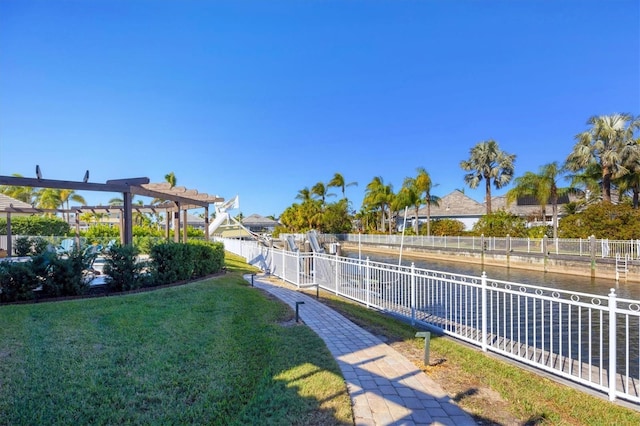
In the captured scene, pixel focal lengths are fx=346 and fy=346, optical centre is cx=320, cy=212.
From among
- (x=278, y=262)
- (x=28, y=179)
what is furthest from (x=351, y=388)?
(x=278, y=262)

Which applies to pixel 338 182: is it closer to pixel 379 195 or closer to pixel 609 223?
pixel 379 195

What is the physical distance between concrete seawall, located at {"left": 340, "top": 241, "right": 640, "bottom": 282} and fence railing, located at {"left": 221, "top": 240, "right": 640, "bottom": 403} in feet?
25.1

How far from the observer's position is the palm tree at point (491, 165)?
34.9m

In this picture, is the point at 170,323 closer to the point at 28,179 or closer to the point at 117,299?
the point at 117,299

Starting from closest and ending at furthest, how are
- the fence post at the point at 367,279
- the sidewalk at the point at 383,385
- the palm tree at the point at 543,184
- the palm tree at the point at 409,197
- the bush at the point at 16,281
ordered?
1. the sidewalk at the point at 383,385
2. the bush at the point at 16,281
3. the fence post at the point at 367,279
4. the palm tree at the point at 543,184
5. the palm tree at the point at 409,197

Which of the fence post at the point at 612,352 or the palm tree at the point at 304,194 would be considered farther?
the palm tree at the point at 304,194

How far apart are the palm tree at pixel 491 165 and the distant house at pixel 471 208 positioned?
4532 mm

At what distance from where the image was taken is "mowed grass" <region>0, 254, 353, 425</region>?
307 centimetres

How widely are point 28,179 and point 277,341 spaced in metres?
7.10

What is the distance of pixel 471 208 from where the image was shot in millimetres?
44438

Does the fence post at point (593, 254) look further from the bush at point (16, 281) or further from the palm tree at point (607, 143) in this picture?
the bush at point (16, 281)

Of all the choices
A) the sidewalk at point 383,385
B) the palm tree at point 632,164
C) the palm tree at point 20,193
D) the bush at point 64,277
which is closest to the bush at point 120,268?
the bush at point 64,277

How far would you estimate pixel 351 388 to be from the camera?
3.52 m

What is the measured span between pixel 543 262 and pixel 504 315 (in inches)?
714
